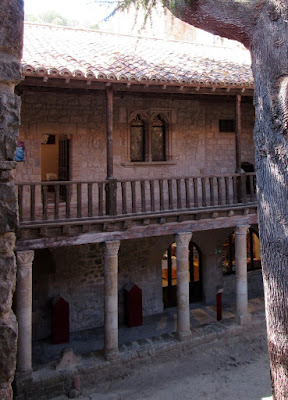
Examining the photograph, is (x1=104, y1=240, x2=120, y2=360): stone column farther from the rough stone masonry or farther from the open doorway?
the rough stone masonry

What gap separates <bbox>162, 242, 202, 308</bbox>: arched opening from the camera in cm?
1201

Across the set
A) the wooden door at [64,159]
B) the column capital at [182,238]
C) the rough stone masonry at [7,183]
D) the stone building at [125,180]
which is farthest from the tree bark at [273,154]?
the wooden door at [64,159]

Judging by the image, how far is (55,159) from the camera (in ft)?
53.9

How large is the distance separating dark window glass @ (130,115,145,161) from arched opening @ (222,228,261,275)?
4314mm

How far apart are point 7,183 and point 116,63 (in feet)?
24.3

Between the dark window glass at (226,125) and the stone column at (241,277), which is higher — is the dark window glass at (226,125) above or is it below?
above

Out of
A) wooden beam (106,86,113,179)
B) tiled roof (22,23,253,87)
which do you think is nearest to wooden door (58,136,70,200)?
wooden beam (106,86,113,179)

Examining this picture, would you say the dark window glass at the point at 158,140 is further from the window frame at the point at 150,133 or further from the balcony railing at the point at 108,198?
the balcony railing at the point at 108,198

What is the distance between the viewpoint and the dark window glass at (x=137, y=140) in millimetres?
10812

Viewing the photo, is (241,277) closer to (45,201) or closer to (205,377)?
(205,377)

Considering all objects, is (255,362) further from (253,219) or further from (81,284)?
(81,284)

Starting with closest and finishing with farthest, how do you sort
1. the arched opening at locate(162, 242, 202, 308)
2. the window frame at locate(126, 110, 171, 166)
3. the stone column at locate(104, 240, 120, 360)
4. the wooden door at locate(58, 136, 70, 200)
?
1. the stone column at locate(104, 240, 120, 360)
2. the wooden door at locate(58, 136, 70, 200)
3. the window frame at locate(126, 110, 171, 166)
4. the arched opening at locate(162, 242, 202, 308)

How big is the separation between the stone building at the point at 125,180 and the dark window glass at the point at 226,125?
0.10 feet

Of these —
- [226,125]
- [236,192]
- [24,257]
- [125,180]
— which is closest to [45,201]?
[24,257]
